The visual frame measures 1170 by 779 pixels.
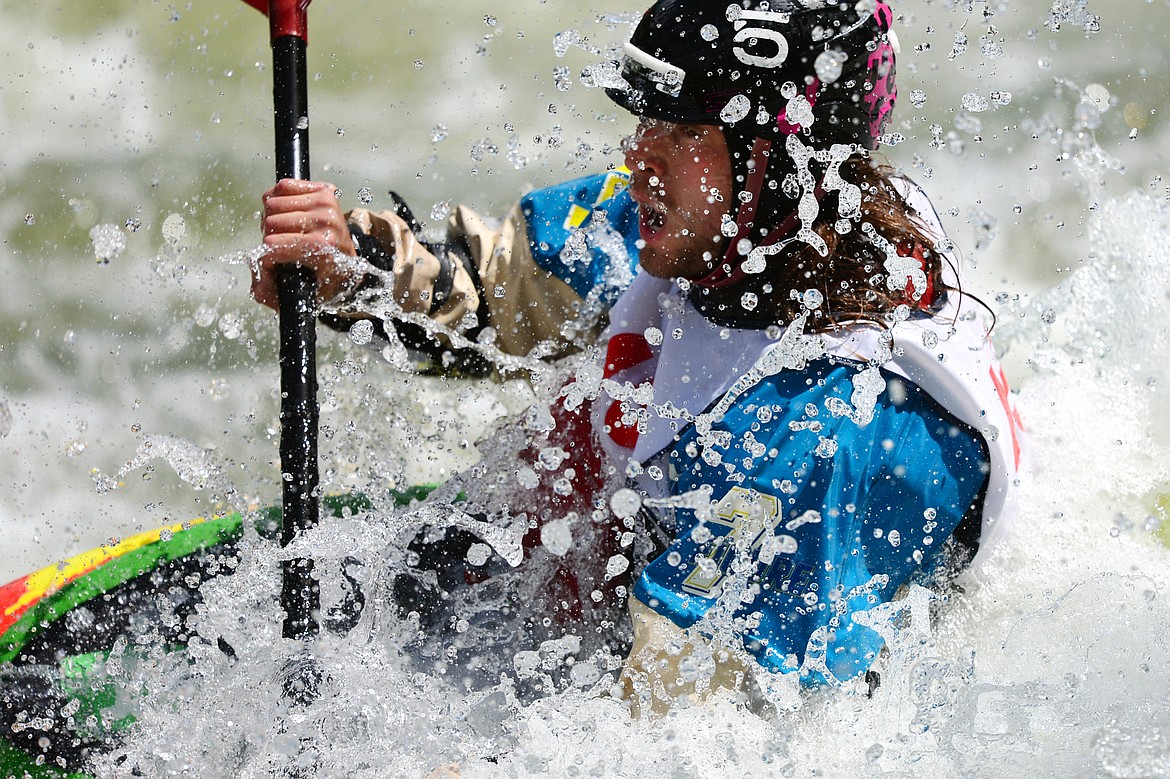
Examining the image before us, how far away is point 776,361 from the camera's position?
1.95 meters

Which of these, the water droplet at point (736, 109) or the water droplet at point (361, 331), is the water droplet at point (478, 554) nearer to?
the water droplet at point (361, 331)

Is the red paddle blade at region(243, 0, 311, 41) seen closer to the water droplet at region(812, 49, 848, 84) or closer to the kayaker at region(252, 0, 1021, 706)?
the kayaker at region(252, 0, 1021, 706)

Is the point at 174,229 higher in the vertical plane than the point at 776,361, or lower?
lower

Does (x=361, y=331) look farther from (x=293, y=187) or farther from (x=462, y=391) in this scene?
(x=462, y=391)

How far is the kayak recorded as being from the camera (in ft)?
6.77

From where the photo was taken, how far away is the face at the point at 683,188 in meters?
2.04

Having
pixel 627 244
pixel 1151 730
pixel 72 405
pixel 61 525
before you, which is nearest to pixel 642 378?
pixel 627 244

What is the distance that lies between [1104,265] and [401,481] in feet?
5.02

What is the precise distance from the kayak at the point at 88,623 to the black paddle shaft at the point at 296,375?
7.2 inches

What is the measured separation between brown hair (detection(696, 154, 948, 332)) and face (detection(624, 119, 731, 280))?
3.4 inches

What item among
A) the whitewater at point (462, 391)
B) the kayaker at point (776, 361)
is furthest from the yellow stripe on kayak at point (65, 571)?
the kayaker at point (776, 361)

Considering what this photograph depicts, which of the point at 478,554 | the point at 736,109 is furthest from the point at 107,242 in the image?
the point at 736,109

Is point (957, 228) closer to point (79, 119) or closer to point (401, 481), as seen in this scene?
point (401, 481)

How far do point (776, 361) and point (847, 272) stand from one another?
8.2 inches
